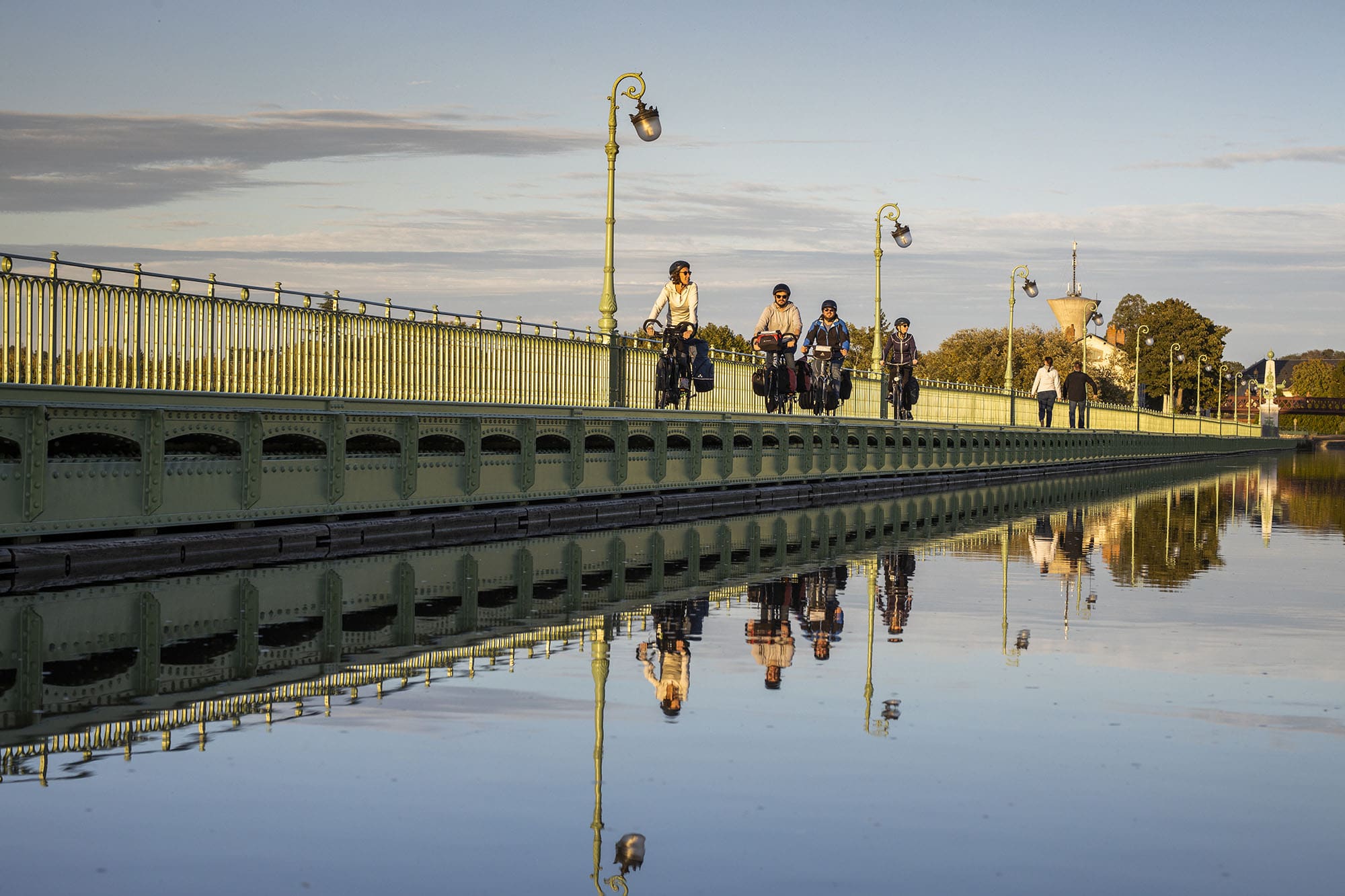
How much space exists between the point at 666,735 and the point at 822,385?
25.8 meters

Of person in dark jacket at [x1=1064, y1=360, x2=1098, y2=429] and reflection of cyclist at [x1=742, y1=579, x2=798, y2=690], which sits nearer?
reflection of cyclist at [x1=742, y1=579, x2=798, y2=690]

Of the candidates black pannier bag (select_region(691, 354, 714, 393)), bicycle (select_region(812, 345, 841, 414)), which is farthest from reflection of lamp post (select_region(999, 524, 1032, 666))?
bicycle (select_region(812, 345, 841, 414))

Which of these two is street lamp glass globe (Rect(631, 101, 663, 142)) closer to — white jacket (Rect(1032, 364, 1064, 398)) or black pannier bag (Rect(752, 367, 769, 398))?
black pannier bag (Rect(752, 367, 769, 398))

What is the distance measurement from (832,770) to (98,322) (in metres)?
11.4

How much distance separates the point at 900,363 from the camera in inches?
1550

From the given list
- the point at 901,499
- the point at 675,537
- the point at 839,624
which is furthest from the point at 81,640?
the point at 901,499

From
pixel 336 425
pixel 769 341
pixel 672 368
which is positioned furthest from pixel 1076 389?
pixel 336 425

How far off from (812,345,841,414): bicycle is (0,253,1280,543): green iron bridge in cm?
70

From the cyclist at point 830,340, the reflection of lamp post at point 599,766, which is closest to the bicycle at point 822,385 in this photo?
the cyclist at point 830,340

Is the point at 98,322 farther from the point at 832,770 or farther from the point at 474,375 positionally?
the point at 832,770

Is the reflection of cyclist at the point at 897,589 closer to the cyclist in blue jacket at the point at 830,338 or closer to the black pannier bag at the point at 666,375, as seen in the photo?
the black pannier bag at the point at 666,375

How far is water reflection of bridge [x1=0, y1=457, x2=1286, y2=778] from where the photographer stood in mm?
8062

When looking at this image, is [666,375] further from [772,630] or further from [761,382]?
[772,630]

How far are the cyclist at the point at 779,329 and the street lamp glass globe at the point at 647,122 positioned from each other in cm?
349
